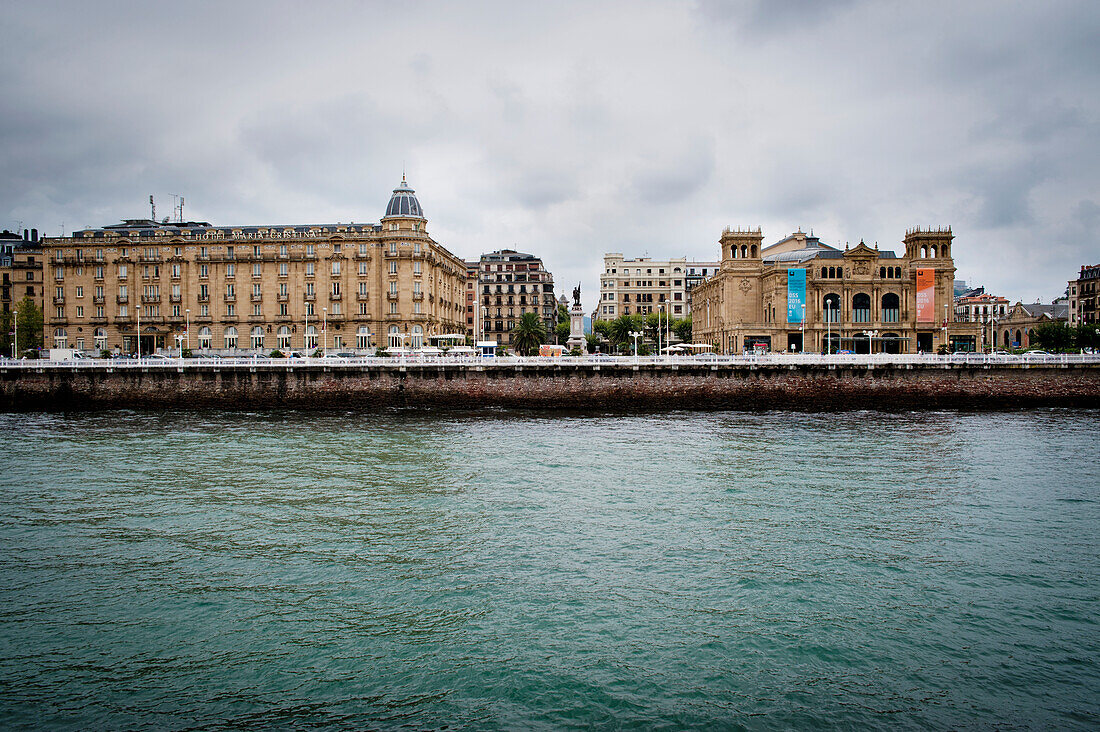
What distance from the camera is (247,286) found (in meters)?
89.7

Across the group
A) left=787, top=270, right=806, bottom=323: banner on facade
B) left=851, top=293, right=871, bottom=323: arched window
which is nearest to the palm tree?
left=787, top=270, right=806, bottom=323: banner on facade

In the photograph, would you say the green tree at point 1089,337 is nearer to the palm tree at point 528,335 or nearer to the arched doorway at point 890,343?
the arched doorway at point 890,343

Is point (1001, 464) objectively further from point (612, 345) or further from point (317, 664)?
point (612, 345)

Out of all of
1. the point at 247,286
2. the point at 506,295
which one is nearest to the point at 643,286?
the point at 506,295

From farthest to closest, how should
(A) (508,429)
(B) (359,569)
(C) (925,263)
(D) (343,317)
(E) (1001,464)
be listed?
(C) (925,263)
(D) (343,317)
(A) (508,429)
(E) (1001,464)
(B) (359,569)

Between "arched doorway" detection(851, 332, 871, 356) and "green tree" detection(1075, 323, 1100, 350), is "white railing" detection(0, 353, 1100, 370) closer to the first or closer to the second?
"arched doorway" detection(851, 332, 871, 356)

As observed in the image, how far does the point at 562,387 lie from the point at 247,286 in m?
51.9

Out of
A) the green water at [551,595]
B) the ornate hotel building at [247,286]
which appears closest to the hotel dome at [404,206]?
the ornate hotel building at [247,286]

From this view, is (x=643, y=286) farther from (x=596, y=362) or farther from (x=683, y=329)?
(x=596, y=362)

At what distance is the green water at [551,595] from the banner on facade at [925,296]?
6827cm

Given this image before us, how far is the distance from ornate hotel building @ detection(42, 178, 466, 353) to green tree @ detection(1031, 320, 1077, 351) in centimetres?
10389

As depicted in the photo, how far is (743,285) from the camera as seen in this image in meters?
103

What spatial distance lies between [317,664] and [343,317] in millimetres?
78565

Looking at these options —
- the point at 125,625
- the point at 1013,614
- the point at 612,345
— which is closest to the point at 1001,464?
the point at 1013,614
